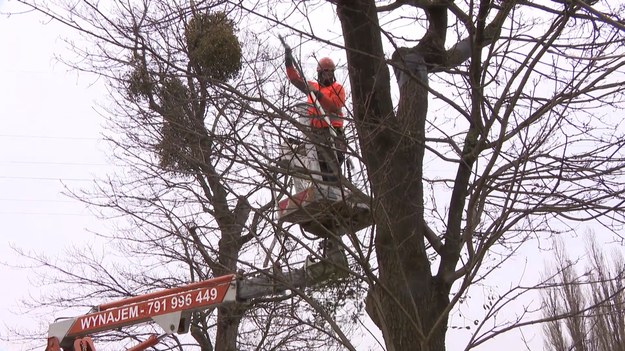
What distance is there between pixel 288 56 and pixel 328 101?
0.37 meters

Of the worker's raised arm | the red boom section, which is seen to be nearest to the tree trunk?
the worker's raised arm

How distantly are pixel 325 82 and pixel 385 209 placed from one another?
2.82ft

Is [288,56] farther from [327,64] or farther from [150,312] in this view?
[150,312]

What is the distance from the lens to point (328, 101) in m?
4.91

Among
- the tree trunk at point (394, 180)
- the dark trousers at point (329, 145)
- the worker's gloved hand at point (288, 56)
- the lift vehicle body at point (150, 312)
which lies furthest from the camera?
the lift vehicle body at point (150, 312)

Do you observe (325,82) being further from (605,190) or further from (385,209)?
(605,190)

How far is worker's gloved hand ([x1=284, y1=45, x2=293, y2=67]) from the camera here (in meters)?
4.70

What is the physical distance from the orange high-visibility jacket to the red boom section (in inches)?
60.9

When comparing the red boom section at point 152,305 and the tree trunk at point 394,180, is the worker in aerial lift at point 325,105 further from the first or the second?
the red boom section at point 152,305

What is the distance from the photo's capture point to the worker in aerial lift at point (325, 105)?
455 cm

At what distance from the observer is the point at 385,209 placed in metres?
4.62

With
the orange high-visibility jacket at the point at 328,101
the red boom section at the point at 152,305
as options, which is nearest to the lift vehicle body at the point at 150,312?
the red boom section at the point at 152,305

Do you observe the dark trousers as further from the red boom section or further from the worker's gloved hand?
the red boom section

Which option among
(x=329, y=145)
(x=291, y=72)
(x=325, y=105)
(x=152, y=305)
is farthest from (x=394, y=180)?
(x=152, y=305)
